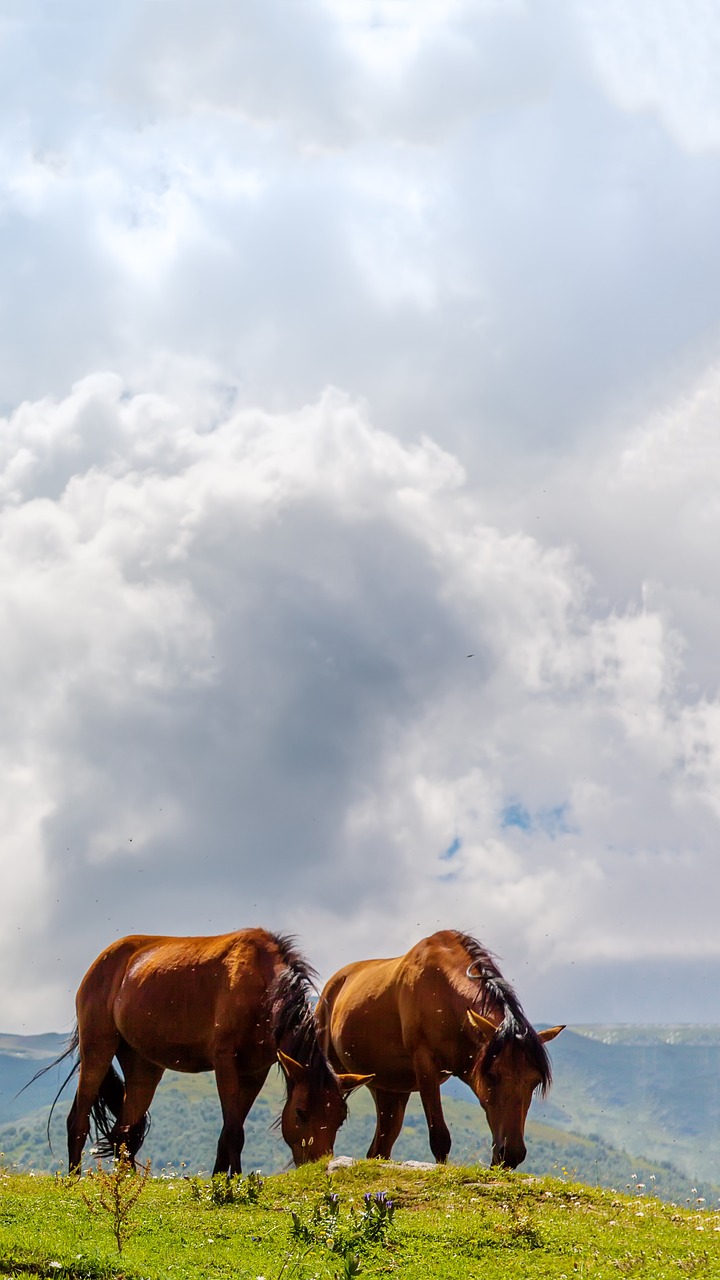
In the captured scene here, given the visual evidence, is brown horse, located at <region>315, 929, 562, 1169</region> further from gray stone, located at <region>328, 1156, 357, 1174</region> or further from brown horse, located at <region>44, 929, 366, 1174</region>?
gray stone, located at <region>328, 1156, 357, 1174</region>

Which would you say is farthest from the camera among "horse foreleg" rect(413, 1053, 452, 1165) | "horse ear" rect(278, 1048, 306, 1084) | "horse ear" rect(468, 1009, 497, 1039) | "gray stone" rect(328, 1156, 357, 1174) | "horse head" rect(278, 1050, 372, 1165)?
"horse foreleg" rect(413, 1053, 452, 1165)

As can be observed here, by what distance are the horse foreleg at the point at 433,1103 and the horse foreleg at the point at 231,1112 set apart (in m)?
3.13

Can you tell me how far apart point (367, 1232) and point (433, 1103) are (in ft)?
27.4

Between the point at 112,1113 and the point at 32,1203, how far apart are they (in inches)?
420

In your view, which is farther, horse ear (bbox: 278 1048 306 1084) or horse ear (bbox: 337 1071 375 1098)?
horse ear (bbox: 337 1071 375 1098)

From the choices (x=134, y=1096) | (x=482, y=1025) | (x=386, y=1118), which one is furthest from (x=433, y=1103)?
(x=134, y=1096)

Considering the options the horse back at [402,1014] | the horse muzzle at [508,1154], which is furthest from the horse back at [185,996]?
the horse muzzle at [508,1154]

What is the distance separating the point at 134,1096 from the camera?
2503 centimetres

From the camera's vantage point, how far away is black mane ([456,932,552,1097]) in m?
19.2

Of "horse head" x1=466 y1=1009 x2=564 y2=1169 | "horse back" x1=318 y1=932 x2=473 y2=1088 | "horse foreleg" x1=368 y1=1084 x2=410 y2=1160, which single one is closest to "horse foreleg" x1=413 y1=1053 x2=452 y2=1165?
"horse back" x1=318 y1=932 x2=473 y2=1088

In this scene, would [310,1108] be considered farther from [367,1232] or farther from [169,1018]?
[367,1232]

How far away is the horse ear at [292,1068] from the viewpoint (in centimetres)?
1881

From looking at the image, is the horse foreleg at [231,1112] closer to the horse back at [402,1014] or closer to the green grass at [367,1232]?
the horse back at [402,1014]

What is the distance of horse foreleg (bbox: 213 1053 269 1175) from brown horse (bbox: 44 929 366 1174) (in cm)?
2
